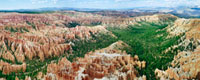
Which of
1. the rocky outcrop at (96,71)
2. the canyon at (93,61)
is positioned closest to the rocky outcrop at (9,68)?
the canyon at (93,61)

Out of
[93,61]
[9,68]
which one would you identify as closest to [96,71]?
[93,61]

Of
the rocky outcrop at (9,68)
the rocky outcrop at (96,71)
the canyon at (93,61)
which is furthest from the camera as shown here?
the rocky outcrop at (9,68)

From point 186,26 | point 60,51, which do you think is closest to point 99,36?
point 60,51

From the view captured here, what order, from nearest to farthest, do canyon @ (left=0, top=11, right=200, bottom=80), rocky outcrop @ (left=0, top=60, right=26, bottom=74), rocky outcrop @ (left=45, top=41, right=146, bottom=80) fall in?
rocky outcrop @ (left=45, top=41, right=146, bottom=80) → canyon @ (left=0, top=11, right=200, bottom=80) → rocky outcrop @ (left=0, top=60, right=26, bottom=74)

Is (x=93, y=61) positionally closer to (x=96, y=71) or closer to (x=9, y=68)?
(x=96, y=71)

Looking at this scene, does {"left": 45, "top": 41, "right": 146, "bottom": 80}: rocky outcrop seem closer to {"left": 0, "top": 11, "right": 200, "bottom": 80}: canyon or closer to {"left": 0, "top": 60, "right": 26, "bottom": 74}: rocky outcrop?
{"left": 0, "top": 11, "right": 200, "bottom": 80}: canyon

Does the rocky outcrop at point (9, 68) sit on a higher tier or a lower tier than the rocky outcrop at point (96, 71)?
lower

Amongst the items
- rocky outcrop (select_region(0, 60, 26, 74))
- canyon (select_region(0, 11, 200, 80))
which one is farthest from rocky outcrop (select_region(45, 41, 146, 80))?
rocky outcrop (select_region(0, 60, 26, 74))

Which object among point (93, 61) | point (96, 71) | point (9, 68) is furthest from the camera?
point (9, 68)

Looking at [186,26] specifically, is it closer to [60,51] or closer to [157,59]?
[157,59]

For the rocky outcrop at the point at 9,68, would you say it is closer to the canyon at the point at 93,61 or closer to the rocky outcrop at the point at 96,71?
the canyon at the point at 93,61

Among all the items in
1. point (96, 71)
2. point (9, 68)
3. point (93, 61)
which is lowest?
point (9, 68)

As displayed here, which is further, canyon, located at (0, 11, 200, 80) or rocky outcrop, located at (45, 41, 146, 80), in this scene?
canyon, located at (0, 11, 200, 80)
